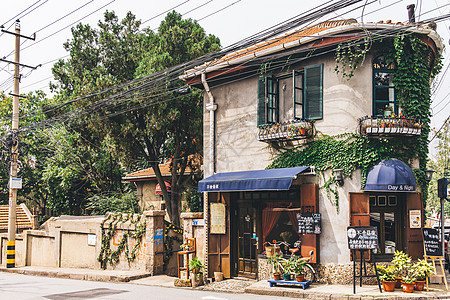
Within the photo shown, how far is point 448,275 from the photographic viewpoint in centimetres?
1580

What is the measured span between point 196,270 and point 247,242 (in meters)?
1.97

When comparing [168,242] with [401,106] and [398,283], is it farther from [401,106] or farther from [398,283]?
[401,106]

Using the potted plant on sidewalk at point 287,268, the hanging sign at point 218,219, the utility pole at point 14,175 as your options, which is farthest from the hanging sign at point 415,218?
the utility pole at point 14,175

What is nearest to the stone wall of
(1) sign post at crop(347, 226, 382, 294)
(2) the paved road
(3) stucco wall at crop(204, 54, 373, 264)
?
(2) the paved road

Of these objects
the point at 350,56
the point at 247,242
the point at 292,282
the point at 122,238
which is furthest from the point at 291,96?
the point at 122,238

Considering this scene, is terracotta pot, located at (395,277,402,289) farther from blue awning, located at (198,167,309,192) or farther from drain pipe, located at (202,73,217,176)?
drain pipe, located at (202,73,217,176)

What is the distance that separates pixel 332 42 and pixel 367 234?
18.2 feet

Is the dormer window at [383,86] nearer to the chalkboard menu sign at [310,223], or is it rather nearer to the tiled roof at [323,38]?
the tiled roof at [323,38]

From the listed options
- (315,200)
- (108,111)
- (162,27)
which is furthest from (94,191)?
(315,200)

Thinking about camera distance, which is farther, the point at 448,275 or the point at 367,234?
the point at 448,275

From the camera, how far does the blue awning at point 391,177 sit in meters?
12.5

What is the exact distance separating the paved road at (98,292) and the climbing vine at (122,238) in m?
2.29

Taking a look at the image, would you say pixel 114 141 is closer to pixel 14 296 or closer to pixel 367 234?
pixel 14 296

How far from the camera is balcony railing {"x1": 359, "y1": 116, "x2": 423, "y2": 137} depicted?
41.3 feet
